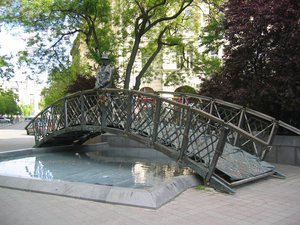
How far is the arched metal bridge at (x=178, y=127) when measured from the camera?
7.29 meters

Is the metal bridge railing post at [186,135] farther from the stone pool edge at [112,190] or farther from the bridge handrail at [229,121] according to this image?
the stone pool edge at [112,190]

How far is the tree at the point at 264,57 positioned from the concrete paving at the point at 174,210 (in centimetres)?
407

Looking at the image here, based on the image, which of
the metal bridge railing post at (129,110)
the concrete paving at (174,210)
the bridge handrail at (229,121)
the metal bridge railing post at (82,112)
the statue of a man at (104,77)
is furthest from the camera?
the metal bridge railing post at (82,112)

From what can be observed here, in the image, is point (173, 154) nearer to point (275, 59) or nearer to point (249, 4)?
point (275, 59)

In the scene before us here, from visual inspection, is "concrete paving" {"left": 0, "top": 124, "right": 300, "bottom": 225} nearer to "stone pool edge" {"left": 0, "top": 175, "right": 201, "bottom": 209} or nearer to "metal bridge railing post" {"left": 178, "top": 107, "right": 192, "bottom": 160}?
"stone pool edge" {"left": 0, "top": 175, "right": 201, "bottom": 209}

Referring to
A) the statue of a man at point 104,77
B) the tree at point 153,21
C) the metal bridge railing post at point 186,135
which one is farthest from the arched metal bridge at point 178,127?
the tree at point 153,21

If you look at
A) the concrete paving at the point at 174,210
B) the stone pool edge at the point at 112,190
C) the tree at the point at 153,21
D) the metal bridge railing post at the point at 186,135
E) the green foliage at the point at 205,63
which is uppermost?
the tree at the point at 153,21

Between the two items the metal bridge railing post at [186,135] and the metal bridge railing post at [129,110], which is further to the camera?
the metal bridge railing post at [129,110]

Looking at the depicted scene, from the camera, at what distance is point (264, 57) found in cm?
1067

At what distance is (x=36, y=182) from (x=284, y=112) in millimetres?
8217

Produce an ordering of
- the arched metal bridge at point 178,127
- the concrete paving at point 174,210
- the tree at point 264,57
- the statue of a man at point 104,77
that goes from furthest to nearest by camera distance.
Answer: the statue of a man at point 104,77 < the tree at point 264,57 < the arched metal bridge at point 178,127 < the concrete paving at point 174,210

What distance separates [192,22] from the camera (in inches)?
746

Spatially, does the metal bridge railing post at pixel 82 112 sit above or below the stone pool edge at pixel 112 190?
above

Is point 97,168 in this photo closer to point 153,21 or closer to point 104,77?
point 104,77
